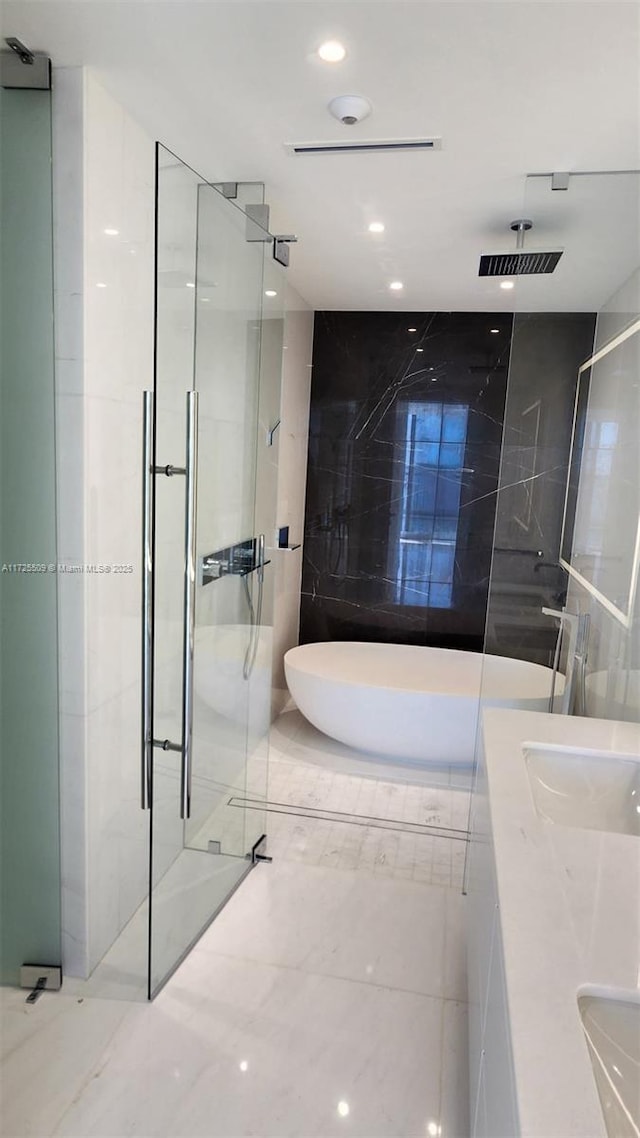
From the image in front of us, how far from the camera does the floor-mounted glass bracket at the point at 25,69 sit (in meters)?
1.80

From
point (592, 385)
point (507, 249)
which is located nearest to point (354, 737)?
point (592, 385)

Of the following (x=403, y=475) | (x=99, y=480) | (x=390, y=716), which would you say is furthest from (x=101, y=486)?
(x=403, y=475)

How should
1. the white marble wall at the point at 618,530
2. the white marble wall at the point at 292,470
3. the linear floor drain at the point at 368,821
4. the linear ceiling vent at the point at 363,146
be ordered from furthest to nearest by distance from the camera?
1. the white marble wall at the point at 292,470
2. the linear floor drain at the point at 368,821
3. the white marble wall at the point at 618,530
4. the linear ceiling vent at the point at 363,146

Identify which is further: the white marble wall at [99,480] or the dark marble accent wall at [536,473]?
the dark marble accent wall at [536,473]

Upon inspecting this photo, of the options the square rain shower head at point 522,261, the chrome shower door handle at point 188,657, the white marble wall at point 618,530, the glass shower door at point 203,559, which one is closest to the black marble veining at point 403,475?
the square rain shower head at point 522,261

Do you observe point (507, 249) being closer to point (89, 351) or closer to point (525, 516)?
point (525, 516)

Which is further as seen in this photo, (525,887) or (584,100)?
(584,100)

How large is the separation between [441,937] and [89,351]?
224cm

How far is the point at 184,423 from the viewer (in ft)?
6.82

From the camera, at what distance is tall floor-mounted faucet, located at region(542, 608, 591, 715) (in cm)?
245

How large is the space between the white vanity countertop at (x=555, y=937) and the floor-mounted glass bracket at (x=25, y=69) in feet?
6.90

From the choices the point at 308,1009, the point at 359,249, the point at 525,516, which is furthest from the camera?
the point at 359,249

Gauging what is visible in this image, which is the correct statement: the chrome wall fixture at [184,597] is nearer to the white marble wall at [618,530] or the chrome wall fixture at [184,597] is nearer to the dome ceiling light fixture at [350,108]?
the dome ceiling light fixture at [350,108]

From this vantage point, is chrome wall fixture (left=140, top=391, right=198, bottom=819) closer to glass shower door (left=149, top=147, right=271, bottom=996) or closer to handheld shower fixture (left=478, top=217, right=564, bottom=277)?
glass shower door (left=149, top=147, right=271, bottom=996)
